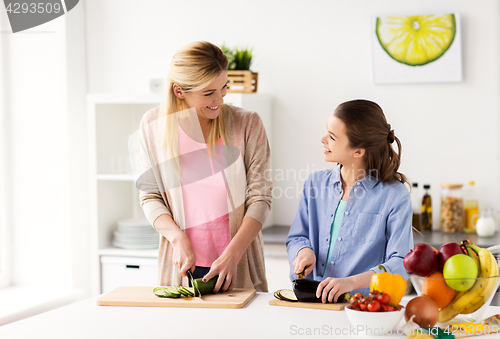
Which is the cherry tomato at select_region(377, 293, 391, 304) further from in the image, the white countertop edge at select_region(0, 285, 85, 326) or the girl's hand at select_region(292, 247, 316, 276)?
the white countertop edge at select_region(0, 285, 85, 326)

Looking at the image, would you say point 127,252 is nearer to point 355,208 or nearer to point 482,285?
point 355,208

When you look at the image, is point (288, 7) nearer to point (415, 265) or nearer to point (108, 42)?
point (108, 42)

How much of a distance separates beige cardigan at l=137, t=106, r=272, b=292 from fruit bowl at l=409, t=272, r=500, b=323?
0.66 meters

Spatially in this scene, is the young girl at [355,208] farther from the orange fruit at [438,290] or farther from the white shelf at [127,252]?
the white shelf at [127,252]

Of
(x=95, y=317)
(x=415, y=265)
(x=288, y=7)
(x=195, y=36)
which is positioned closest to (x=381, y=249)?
(x=415, y=265)

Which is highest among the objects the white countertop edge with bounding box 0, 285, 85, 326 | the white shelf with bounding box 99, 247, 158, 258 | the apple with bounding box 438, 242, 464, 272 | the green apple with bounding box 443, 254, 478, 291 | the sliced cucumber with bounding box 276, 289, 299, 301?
the apple with bounding box 438, 242, 464, 272

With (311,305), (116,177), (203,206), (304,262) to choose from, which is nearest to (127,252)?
(116,177)

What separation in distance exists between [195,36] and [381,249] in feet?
6.21

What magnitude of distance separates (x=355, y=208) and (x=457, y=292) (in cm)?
52

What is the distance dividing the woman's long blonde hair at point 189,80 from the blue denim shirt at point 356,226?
0.38 meters

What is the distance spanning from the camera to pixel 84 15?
3.18 metres

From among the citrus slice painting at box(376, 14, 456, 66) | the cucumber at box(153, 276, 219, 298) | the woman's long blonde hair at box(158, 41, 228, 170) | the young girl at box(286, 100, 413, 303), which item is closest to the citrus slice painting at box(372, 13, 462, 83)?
the citrus slice painting at box(376, 14, 456, 66)

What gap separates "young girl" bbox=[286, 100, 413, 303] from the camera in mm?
1578

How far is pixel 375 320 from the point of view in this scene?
1.17 meters
